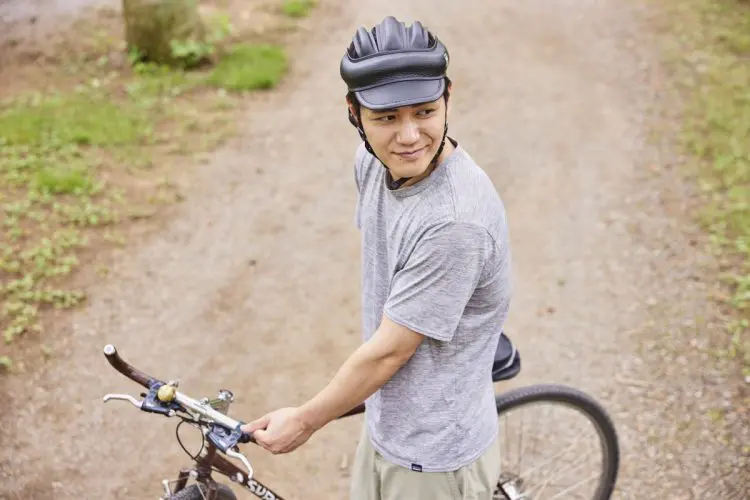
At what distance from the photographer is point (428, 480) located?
2.43 meters

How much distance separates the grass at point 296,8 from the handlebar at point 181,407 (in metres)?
7.81

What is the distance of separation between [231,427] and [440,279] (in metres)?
0.88

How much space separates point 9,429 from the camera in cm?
420

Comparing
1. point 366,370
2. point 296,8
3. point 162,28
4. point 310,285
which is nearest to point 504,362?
point 366,370

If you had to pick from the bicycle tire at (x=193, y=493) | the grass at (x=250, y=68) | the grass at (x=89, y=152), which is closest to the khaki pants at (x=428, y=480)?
the bicycle tire at (x=193, y=493)

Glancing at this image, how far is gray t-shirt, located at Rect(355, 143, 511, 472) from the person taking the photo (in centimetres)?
198

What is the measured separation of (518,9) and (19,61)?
5.95 m

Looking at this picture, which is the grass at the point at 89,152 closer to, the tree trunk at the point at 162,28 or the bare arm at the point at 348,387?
the tree trunk at the point at 162,28

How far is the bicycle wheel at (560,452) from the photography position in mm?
3344

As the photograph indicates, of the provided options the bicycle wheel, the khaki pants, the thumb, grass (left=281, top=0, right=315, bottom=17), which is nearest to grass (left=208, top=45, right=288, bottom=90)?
grass (left=281, top=0, right=315, bottom=17)

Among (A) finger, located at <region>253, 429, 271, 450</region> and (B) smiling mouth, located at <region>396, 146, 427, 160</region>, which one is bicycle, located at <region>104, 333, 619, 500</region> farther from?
(B) smiling mouth, located at <region>396, 146, 427, 160</region>

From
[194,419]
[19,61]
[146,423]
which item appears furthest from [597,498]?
[19,61]

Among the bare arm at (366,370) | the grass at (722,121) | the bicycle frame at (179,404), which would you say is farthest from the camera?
the grass at (722,121)

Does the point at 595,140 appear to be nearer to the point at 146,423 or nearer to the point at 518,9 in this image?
the point at 518,9
